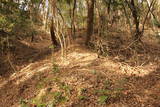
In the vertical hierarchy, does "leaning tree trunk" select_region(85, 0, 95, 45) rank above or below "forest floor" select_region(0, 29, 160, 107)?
above

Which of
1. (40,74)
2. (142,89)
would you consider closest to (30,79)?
(40,74)

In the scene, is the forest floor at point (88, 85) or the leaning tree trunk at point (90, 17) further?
the leaning tree trunk at point (90, 17)

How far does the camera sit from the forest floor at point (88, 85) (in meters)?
4.47

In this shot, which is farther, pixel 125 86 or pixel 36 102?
pixel 36 102

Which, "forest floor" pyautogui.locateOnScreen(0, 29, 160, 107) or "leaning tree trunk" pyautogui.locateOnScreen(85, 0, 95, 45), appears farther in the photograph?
"leaning tree trunk" pyautogui.locateOnScreen(85, 0, 95, 45)

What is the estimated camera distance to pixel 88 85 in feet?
16.6

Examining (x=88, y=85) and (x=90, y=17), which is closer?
(x=88, y=85)

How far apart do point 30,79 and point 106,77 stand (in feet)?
Answer: 10.2

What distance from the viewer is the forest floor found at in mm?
4470

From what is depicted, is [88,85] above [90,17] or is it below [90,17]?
below

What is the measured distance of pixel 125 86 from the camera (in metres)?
4.88

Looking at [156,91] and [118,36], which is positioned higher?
[118,36]

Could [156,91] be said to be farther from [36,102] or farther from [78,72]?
[36,102]

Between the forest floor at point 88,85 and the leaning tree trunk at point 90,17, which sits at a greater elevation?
the leaning tree trunk at point 90,17
